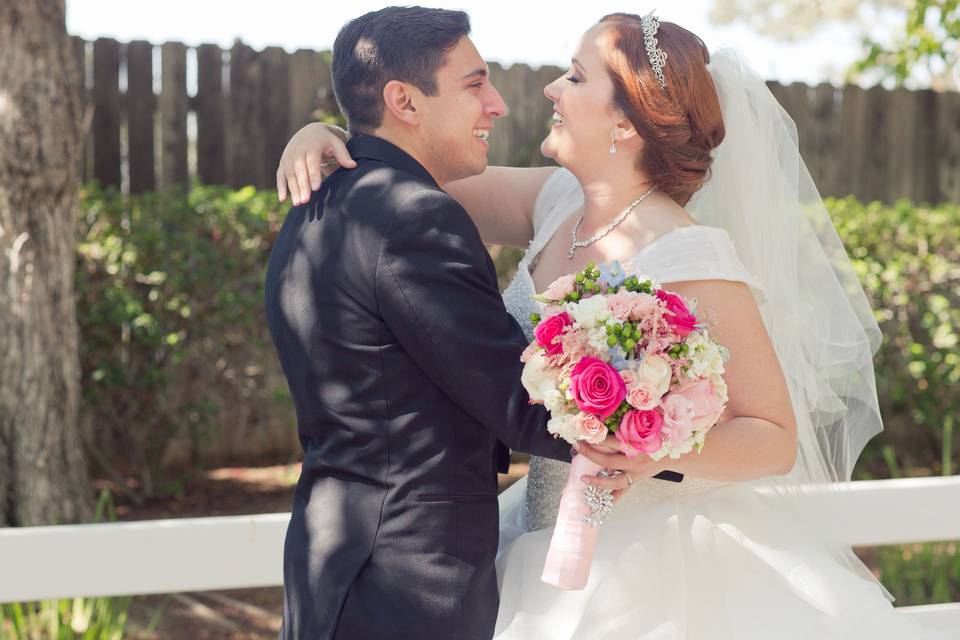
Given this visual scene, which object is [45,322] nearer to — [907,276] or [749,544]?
[749,544]

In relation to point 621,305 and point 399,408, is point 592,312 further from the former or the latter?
point 399,408

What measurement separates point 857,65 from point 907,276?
1.51 meters

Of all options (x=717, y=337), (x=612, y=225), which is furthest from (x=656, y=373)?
(x=612, y=225)

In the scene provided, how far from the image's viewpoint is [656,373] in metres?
1.99

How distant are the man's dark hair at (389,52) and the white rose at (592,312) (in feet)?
2.35

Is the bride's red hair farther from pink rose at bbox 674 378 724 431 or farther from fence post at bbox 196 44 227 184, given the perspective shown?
fence post at bbox 196 44 227 184

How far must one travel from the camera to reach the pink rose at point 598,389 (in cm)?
196

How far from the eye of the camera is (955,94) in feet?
32.7

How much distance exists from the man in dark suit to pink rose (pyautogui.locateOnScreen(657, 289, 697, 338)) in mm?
300

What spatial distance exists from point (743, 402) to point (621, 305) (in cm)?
52

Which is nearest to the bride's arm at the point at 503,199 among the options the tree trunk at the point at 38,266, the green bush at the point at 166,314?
the tree trunk at the point at 38,266

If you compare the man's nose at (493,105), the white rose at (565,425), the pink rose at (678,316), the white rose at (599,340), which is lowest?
the white rose at (565,425)

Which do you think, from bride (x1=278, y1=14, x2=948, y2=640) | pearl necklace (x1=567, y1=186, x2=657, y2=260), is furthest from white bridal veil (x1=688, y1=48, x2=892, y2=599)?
pearl necklace (x1=567, y1=186, x2=657, y2=260)

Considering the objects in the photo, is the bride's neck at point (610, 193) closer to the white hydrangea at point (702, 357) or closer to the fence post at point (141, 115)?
the white hydrangea at point (702, 357)
